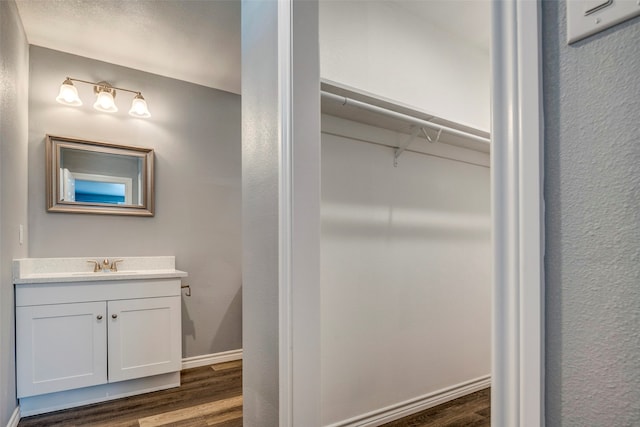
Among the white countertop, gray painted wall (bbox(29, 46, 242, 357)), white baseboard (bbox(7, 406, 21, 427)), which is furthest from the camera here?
gray painted wall (bbox(29, 46, 242, 357))

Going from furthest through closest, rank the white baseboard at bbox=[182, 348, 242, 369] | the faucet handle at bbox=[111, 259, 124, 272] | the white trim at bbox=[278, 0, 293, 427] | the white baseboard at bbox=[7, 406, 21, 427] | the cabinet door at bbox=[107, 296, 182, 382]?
the white baseboard at bbox=[182, 348, 242, 369], the faucet handle at bbox=[111, 259, 124, 272], the cabinet door at bbox=[107, 296, 182, 382], the white baseboard at bbox=[7, 406, 21, 427], the white trim at bbox=[278, 0, 293, 427]

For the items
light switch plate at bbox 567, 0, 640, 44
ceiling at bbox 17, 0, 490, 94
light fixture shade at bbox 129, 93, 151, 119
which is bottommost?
light switch plate at bbox 567, 0, 640, 44

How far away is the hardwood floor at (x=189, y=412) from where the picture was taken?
2.06 metres

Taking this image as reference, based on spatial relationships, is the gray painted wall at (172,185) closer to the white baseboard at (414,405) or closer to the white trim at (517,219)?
the white baseboard at (414,405)

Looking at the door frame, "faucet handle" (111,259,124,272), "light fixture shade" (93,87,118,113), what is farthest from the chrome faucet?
the door frame

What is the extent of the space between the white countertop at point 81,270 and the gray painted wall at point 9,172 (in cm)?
13

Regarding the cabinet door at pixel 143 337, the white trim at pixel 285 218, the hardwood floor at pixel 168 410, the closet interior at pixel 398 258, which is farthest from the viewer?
the cabinet door at pixel 143 337

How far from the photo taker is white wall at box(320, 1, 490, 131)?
5.94ft

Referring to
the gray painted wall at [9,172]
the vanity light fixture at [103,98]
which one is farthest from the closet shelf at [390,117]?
the vanity light fixture at [103,98]

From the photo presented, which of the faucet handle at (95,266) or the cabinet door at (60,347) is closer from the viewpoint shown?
the cabinet door at (60,347)

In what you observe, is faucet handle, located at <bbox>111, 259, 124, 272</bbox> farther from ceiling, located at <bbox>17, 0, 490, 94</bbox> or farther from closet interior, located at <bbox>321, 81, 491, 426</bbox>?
closet interior, located at <bbox>321, 81, 491, 426</bbox>

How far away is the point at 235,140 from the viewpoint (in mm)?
3377

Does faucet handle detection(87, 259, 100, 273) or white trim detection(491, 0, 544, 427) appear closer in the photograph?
white trim detection(491, 0, 544, 427)

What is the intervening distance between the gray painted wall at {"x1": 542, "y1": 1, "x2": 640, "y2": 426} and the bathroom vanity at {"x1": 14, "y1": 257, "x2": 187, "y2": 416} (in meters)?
2.64
